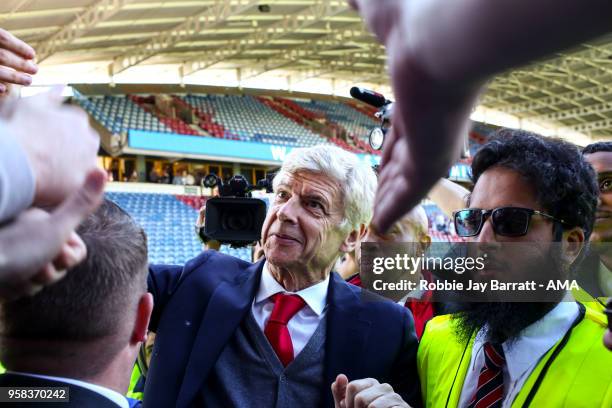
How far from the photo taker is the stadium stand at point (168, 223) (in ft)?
35.5

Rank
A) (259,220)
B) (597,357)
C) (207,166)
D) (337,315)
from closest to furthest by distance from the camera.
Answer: (597,357), (337,315), (259,220), (207,166)

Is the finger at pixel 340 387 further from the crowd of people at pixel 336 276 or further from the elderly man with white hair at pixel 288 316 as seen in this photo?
the elderly man with white hair at pixel 288 316

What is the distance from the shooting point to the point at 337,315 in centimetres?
158

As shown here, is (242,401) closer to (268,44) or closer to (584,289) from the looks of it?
(584,289)

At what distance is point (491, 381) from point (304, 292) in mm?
587

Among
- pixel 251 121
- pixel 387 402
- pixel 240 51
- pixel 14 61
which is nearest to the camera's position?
pixel 14 61

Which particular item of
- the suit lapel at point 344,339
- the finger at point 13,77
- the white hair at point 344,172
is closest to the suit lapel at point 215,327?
the suit lapel at point 344,339

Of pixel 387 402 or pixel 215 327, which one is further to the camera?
pixel 215 327

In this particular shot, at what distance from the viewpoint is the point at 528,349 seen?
1191 millimetres

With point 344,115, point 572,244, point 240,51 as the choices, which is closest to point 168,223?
point 240,51

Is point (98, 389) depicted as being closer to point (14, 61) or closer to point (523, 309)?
point (14, 61)

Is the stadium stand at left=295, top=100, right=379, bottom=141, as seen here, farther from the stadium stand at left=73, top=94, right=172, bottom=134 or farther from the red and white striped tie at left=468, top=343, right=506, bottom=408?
the red and white striped tie at left=468, top=343, right=506, bottom=408

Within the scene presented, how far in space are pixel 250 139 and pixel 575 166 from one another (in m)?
15.4

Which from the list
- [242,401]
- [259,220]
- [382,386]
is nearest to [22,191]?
[382,386]
